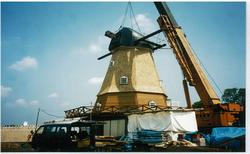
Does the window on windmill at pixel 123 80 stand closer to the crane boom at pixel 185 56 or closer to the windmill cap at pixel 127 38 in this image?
the windmill cap at pixel 127 38

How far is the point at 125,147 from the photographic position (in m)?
13.8

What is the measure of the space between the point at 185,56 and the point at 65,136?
1043 centimetres

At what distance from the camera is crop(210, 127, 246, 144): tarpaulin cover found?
13805mm

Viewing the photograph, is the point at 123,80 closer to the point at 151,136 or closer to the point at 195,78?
the point at 195,78

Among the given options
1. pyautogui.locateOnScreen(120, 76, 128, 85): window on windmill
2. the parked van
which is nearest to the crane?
pyautogui.locateOnScreen(120, 76, 128, 85): window on windmill

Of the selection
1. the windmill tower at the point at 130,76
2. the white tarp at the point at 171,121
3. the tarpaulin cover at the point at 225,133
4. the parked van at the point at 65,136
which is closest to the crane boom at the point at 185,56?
the white tarp at the point at 171,121

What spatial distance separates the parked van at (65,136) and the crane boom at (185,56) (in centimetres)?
783

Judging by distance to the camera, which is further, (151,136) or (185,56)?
(185,56)

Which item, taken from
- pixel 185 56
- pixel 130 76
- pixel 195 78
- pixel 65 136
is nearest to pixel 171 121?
pixel 195 78

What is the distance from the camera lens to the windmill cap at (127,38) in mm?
23422

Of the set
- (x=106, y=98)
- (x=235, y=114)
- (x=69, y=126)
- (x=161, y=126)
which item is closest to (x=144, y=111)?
(x=161, y=126)

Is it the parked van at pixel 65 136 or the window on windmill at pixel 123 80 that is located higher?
the window on windmill at pixel 123 80

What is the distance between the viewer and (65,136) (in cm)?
1248

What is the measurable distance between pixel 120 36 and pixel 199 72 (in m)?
8.55
